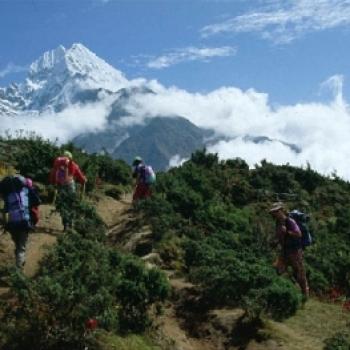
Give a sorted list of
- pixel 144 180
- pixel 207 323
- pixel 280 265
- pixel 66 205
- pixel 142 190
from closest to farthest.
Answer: pixel 207 323 → pixel 280 265 → pixel 66 205 → pixel 144 180 → pixel 142 190

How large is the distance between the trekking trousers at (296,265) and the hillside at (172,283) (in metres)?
Result: 0.20

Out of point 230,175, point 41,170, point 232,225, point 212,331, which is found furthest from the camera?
point 230,175

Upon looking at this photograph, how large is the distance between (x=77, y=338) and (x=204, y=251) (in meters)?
6.08

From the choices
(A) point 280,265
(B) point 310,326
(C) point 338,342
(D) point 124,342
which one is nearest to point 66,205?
(A) point 280,265

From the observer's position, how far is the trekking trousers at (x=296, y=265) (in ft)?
44.3

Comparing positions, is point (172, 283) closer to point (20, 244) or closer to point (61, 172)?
point (20, 244)

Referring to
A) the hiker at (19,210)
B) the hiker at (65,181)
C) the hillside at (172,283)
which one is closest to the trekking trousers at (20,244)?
the hiker at (19,210)

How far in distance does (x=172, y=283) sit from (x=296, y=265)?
2.82 m

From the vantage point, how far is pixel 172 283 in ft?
42.7

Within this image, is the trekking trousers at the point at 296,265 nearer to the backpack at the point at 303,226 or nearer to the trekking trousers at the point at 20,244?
the backpack at the point at 303,226

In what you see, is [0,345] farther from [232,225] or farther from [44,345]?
[232,225]

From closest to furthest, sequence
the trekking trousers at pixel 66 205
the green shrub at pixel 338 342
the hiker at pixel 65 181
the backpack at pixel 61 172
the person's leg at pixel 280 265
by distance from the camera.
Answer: the green shrub at pixel 338 342 → the person's leg at pixel 280 265 → the trekking trousers at pixel 66 205 → the hiker at pixel 65 181 → the backpack at pixel 61 172

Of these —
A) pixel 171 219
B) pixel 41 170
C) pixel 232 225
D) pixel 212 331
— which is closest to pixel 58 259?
pixel 212 331

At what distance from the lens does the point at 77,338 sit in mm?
8406
